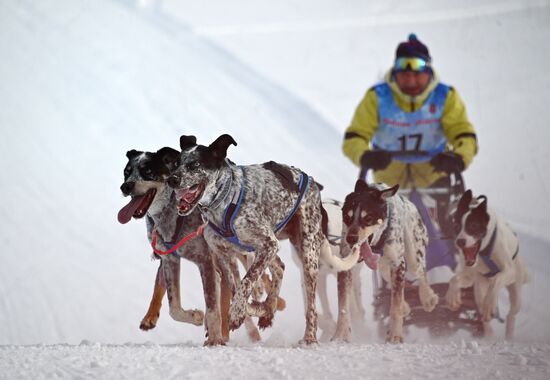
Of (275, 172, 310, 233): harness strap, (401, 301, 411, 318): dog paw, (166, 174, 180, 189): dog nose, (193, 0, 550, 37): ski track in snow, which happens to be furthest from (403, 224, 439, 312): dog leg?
(193, 0, 550, 37): ski track in snow

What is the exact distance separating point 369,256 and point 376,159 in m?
1.27

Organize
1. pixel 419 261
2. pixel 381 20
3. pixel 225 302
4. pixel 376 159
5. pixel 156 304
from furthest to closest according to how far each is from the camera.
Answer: pixel 381 20, pixel 376 159, pixel 419 261, pixel 225 302, pixel 156 304

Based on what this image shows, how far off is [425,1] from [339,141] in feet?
31.9

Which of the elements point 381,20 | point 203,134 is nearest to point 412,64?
point 203,134

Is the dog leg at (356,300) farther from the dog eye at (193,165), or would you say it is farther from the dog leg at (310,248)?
the dog eye at (193,165)

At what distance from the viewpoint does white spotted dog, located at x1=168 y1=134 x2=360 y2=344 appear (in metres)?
4.74

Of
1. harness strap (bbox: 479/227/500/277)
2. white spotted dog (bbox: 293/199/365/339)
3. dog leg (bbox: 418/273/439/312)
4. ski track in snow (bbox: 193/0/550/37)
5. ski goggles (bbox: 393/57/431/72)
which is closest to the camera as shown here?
white spotted dog (bbox: 293/199/365/339)

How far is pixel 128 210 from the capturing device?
15.7ft

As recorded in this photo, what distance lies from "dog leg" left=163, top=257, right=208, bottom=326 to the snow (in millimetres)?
172

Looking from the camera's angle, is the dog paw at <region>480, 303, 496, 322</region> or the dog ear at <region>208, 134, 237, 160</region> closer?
the dog ear at <region>208, 134, 237, 160</region>

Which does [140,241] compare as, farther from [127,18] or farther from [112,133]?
[127,18]

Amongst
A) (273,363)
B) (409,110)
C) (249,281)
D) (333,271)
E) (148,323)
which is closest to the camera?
(273,363)

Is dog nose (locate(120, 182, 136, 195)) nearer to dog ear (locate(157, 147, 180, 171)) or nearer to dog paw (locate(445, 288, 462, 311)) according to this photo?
dog ear (locate(157, 147, 180, 171))

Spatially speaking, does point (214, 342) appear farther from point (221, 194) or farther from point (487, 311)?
point (487, 311)
